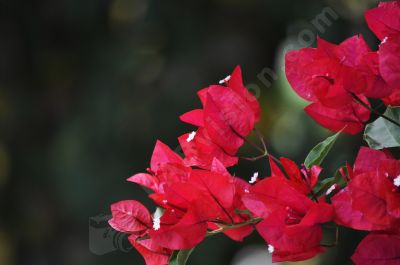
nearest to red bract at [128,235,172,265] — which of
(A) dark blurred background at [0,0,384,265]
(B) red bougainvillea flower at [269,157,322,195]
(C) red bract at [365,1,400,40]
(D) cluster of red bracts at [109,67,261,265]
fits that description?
(D) cluster of red bracts at [109,67,261,265]

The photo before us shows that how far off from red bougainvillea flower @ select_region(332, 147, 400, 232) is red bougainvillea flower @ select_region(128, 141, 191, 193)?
0.11m

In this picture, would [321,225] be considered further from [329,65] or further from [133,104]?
[133,104]

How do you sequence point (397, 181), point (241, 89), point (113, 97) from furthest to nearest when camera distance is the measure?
point (113, 97), point (241, 89), point (397, 181)

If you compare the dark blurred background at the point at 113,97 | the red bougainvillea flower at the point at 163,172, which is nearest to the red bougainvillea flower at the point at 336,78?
the red bougainvillea flower at the point at 163,172

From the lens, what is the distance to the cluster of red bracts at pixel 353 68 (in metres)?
0.49

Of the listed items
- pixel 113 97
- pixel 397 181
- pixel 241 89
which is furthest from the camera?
pixel 113 97

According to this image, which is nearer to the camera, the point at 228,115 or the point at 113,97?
the point at 228,115

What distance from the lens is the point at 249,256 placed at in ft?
9.27

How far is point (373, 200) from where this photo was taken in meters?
0.45

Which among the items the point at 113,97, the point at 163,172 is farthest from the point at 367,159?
the point at 113,97

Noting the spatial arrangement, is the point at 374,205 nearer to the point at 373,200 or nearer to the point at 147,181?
the point at 373,200

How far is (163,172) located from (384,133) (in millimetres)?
153

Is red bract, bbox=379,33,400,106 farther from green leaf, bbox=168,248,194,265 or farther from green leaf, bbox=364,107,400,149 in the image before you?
green leaf, bbox=168,248,194,265

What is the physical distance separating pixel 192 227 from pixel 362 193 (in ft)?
0.38
